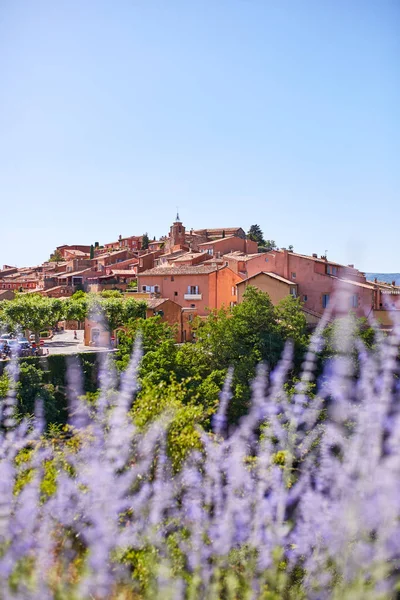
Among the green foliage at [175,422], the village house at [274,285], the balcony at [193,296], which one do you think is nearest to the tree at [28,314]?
the balcony at [193,296]

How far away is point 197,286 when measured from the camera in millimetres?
32031

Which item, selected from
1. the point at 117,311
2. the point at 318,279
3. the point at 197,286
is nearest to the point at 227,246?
the point at 197,286

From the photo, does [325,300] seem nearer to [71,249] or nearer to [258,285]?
[258,285]

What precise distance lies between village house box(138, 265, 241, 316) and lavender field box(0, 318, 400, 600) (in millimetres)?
19793

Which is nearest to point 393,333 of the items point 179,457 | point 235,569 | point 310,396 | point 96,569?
point 310,396

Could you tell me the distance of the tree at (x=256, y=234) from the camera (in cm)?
6788

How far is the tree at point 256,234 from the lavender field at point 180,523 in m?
56.6

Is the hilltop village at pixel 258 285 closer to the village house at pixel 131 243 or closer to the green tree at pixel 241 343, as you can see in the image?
the green tree at pixel 241 343

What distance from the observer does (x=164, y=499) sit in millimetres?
7812

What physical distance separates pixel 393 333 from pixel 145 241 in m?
50.0

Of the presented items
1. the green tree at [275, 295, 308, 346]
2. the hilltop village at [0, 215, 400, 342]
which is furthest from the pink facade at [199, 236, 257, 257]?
the green tree at [275, 295, 308, 346]

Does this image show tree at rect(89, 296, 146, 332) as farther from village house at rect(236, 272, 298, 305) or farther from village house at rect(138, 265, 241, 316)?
village house at rect(236, 272, 298, 305)


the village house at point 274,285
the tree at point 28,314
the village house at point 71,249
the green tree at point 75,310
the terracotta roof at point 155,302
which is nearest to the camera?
the village house at point 274,285

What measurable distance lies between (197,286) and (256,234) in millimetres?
38959
